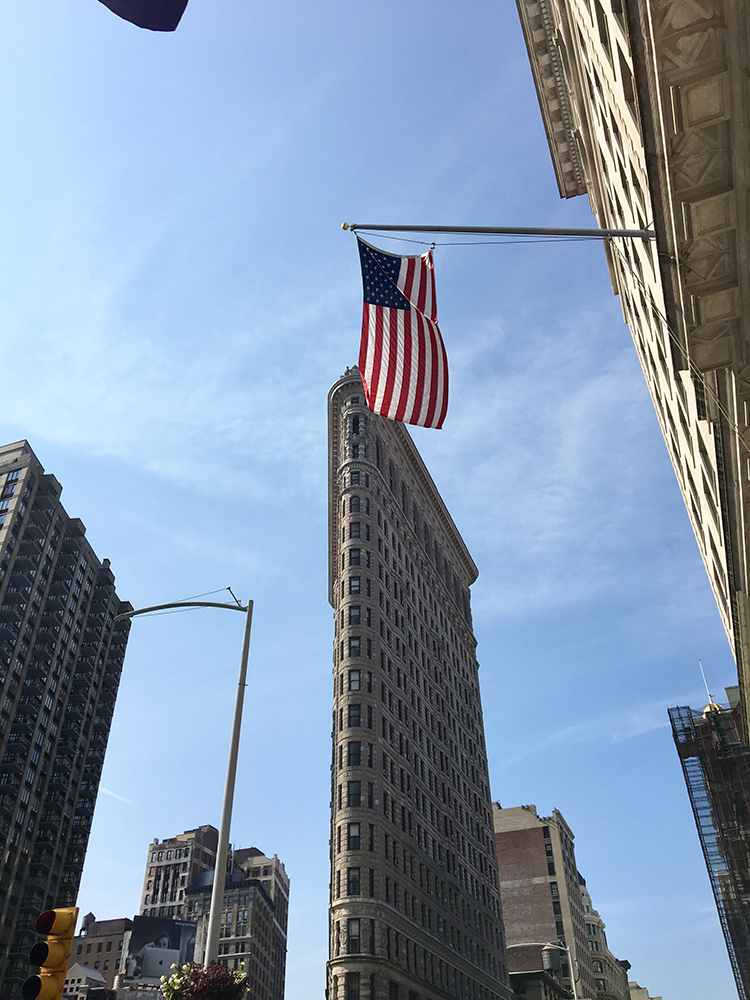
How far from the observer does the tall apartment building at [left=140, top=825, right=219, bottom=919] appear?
177 metres

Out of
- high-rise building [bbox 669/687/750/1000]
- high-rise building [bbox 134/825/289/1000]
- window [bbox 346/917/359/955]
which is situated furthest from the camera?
high-rise building [bbox 134/825/289/1000]

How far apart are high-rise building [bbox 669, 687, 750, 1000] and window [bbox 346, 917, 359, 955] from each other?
94.9 ft

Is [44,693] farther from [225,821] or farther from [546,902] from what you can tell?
[225,821]

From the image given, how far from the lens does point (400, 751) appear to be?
7650 cm

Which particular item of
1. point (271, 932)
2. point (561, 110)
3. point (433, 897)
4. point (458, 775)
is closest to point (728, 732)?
point (433, 897)

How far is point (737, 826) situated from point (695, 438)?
150 feet

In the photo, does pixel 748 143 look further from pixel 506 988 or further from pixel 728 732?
pixel 506 988

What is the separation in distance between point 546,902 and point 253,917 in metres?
61.6

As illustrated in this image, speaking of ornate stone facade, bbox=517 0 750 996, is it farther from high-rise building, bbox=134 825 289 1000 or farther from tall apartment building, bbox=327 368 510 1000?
high-rise building, bbox=134 825 289 1000

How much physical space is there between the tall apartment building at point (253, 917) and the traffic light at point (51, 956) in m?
145

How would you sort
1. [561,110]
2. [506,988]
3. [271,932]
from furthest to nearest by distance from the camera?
[271,932] < [506,988] < [561,110]

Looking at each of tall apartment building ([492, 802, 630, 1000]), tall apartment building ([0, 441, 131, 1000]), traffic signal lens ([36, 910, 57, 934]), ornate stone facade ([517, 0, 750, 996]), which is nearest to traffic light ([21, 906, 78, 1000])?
traffic signal lens ([36, 910, 57, 934])

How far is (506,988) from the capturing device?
94.4 m

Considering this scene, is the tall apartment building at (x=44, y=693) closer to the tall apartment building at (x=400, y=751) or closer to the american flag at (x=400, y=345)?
the tall apartment building at (x=400, y=751)
